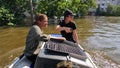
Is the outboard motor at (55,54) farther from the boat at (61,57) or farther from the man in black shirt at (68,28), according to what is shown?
the man in black shirt at (68,28)

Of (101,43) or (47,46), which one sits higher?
(47,46)

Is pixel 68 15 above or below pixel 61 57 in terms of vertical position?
above

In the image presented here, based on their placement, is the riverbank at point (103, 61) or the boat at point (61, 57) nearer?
the boat at point (61, 57)

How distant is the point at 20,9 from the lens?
35781mm

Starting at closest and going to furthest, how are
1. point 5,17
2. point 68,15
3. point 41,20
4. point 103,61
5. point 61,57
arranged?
point 61,57
point 41,20
point 68,15
point 103,61
point 5,17

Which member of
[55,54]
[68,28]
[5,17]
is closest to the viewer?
[55,54]

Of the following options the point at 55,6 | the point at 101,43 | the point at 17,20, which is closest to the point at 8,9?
the point at 17,20

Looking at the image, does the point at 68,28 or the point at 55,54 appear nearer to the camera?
the point at 55,54

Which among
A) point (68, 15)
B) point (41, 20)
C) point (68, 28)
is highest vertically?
point (41, 20)

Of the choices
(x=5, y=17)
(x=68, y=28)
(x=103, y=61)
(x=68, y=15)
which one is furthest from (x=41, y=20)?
(x=5, y=17)

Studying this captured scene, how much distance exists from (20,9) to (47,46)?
30111 millimetres

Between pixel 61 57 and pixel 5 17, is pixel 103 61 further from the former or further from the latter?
pixel 5 17

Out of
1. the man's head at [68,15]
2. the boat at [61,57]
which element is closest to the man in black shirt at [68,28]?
the man's head at [68,15]

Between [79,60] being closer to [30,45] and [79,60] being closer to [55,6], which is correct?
[30,45]
